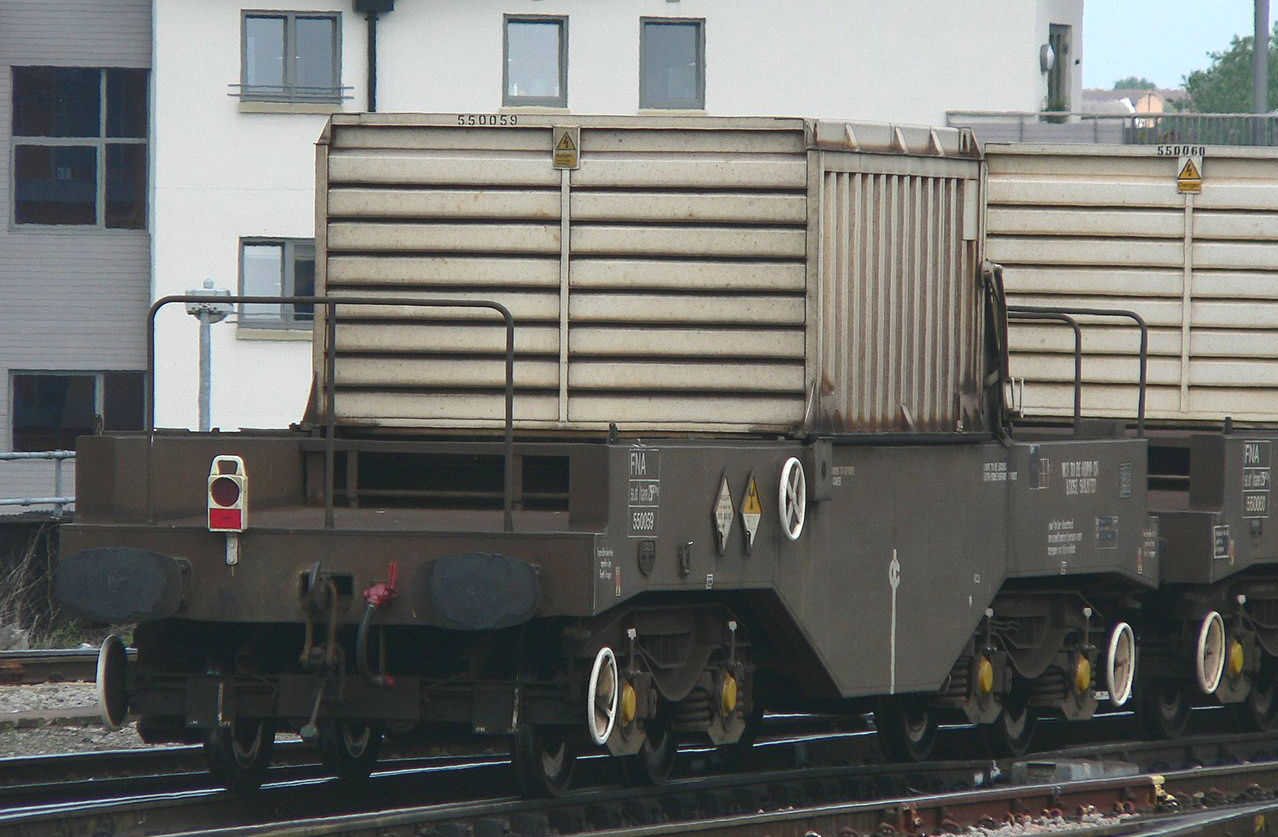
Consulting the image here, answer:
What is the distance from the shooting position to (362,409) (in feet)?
35.7

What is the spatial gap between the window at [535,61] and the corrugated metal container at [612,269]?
62.2 feet

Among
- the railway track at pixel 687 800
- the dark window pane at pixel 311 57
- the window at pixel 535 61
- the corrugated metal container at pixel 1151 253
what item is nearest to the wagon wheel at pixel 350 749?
the railway track at pixel 687 800

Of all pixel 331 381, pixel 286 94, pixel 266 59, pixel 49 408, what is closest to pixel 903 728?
pixel 331 381

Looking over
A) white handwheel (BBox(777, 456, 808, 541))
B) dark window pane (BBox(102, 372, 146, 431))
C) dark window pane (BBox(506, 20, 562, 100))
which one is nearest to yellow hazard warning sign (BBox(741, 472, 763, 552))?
white handwheel (BBox(777, 456, 808, 541))

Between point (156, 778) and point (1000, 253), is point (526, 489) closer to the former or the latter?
point (156, 778)

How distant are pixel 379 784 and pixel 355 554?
2.05 metres

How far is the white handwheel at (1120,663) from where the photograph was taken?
12.5m

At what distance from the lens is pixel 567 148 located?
413 inches

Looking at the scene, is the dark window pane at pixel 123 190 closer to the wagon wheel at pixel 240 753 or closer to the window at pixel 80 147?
the window at pixel 80 147

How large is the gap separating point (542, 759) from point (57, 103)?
2271 centimetres

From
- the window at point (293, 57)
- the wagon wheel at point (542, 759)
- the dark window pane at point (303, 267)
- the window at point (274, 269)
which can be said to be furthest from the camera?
the window at point (293, 57)

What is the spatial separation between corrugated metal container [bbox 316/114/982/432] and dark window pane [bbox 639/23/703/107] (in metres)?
19.2

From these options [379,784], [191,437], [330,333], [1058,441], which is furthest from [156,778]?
[1058,441]

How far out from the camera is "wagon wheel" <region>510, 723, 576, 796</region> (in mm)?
9227
